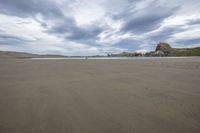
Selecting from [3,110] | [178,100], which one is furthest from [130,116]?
[3,110]

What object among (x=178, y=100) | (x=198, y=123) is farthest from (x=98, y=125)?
(x=178, y=100)

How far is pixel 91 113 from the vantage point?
2.52m

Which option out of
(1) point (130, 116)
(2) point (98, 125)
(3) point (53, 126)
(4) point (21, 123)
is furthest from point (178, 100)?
(4) point (21, 123)

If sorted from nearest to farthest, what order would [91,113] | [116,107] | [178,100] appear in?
[91,113] < [116,107] < [178,100]

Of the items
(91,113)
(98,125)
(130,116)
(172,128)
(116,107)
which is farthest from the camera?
(116,107)

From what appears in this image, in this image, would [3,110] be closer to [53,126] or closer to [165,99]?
[53,126]

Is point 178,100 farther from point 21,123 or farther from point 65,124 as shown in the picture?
point 21,123

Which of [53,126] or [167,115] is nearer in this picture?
[53,126]

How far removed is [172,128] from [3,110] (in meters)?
3.70

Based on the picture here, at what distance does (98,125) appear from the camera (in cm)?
207

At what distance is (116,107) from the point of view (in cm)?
277

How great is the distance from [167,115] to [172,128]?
17.7 inches

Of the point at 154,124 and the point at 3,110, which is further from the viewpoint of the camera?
the point at 3,110

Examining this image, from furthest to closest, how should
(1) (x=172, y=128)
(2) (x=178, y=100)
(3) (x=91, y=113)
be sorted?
(2) (x=178, y=100)
(3) (x=91, y=113)
(1) (x=172, y=128)
